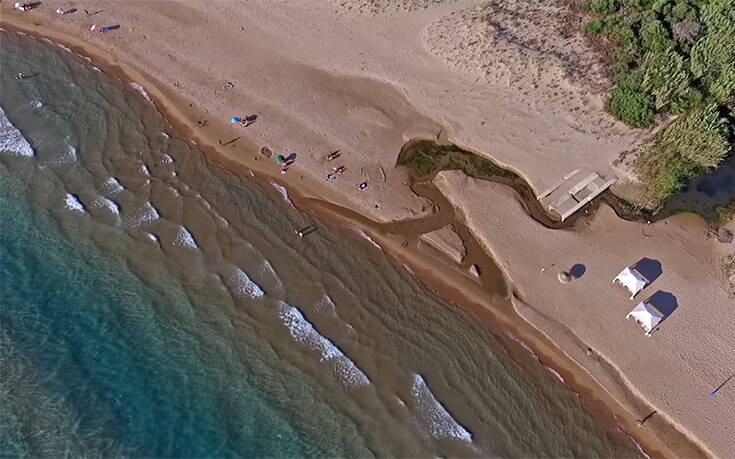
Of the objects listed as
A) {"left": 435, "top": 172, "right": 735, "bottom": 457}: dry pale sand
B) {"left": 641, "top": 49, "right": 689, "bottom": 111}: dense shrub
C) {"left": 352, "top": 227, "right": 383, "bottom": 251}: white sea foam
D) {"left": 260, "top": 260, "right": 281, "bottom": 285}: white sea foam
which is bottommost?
{"left": 260, "top": 260, "right": 281, "bottom": 285}: white sea foam

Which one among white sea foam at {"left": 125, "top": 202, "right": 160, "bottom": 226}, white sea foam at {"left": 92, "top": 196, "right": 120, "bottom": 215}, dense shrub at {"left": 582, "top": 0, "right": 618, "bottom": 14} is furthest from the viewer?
dense shrub at {"left": 582, "top": 0, "right": 618, "bottom": 14}

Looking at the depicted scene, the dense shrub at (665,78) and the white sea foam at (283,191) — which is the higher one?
the dense shrub at (665,78)

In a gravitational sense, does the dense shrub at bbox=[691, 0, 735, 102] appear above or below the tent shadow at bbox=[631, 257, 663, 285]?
above

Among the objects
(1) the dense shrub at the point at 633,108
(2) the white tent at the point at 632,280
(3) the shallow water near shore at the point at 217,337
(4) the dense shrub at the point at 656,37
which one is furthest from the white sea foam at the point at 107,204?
(4) the dense shrub at the point at 656,37

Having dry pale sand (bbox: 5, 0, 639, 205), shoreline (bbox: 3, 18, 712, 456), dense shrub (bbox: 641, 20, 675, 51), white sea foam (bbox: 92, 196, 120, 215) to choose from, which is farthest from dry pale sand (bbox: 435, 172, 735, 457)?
white sea foam (bbox: 92, 196, 120, 215)

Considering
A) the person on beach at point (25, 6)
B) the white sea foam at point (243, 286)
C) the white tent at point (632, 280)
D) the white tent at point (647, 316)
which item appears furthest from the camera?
the person on beach at point (25, 6)

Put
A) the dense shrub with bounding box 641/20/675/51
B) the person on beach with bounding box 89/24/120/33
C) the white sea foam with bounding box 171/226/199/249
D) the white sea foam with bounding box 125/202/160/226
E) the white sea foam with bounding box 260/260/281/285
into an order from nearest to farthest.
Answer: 1. the white sea foam with bounding box 260/260/281/285
2. the white sea foam with bounding box 171/226/199/249
3. the white sea foam with bounding box 125/202/160/226
4. the dense shrub with bounding box 641/20/675/51
5. the person on beach with bounding box 89/24/120/33

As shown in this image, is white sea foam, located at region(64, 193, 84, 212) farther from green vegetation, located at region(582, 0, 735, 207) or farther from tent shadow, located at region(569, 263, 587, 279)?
green vegetation, located at region(582, 0, 735, 207)

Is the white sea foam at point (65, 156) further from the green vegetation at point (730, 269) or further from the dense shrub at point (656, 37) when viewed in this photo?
the green vegetation at point (730, 269)
